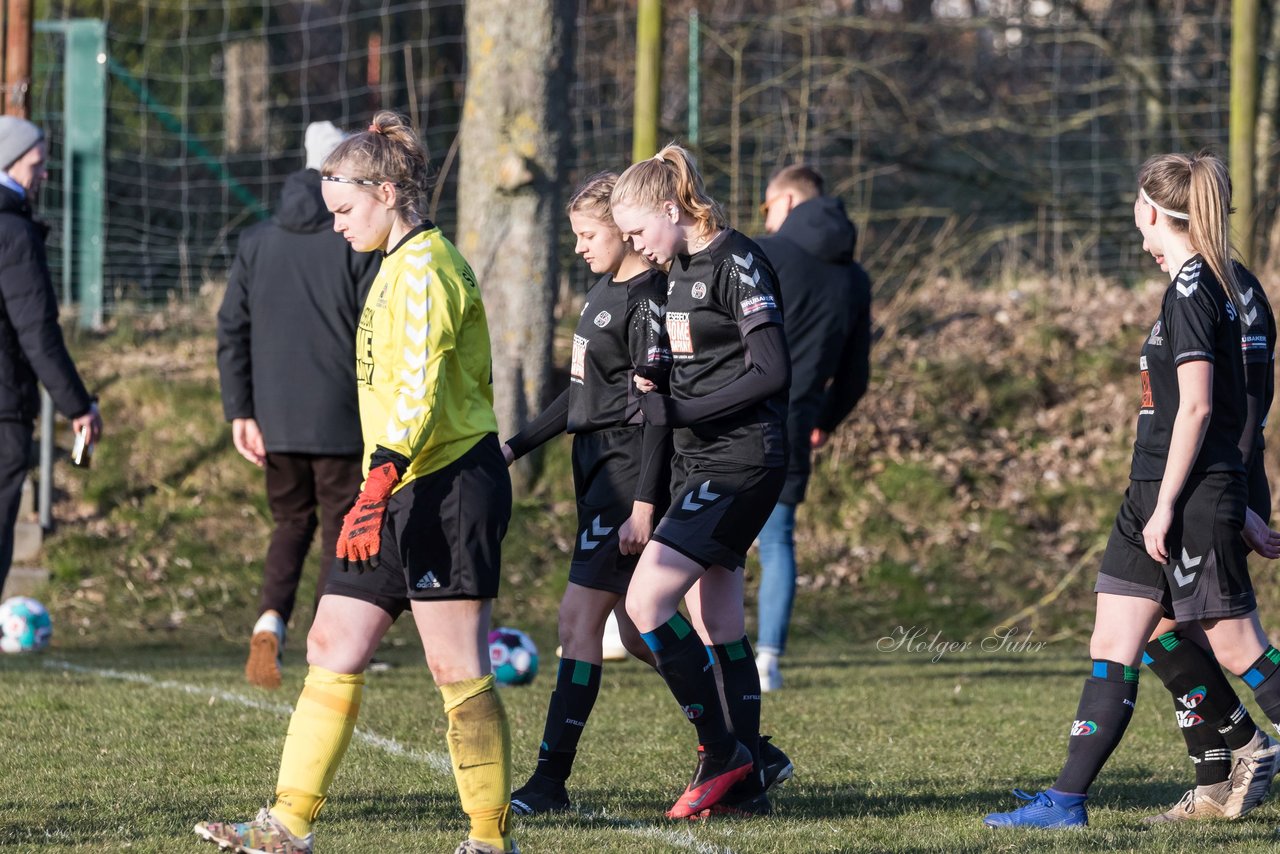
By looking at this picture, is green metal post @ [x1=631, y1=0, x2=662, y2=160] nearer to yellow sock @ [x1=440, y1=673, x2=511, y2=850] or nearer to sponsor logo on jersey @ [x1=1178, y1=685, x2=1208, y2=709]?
sponsor logo on jersey @ [x1=1178, y1=685, x2=1208, y2=709]

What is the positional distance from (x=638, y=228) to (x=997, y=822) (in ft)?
6.41

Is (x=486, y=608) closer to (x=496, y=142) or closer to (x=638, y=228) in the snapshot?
(x=638, y=228)

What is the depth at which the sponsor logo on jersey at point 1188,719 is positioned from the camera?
4.83m

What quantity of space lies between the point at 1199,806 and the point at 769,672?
2.82m

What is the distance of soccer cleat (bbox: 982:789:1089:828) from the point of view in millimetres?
4520

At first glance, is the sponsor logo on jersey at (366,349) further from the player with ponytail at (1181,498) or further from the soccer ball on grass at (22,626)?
the soccer ball on grass at (22,626)

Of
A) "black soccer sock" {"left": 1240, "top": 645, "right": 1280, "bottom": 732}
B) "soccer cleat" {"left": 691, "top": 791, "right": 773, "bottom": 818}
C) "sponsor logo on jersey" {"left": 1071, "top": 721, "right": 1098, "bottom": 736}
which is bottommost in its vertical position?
"soccer cleat" {"left": 691, "top": 791, "right": 773, "bottom": 818}

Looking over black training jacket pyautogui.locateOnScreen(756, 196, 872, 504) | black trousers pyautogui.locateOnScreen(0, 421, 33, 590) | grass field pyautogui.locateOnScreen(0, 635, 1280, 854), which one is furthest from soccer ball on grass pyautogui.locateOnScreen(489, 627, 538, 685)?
black trousers pyautogui.locateOnScreen(0, 421, 33, 590)

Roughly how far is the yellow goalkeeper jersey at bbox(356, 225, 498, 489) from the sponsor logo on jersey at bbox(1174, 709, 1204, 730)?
7.58 ft

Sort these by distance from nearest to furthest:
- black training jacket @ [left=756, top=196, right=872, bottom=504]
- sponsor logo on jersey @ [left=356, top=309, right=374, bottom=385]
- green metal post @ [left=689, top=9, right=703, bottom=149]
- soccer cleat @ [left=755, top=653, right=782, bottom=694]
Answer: sponsor logo on jersey @ [left=356, top=309, right=374, bottom=385], soccer cleat @ [left=755, top=653, right=782, bottom=694], black training jacket @ [left=756, top=196, right=872, bottom=504], green metal post @ [left=689, top=9, right=703, bottom=149]

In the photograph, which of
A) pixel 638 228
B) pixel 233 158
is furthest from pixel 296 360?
pixel 233 158

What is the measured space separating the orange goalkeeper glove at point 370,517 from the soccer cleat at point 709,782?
146cm

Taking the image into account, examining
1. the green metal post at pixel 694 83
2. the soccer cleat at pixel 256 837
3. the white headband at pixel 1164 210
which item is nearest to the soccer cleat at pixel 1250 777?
the white headband at pixel 1164 210

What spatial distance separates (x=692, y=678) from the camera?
186 inches
